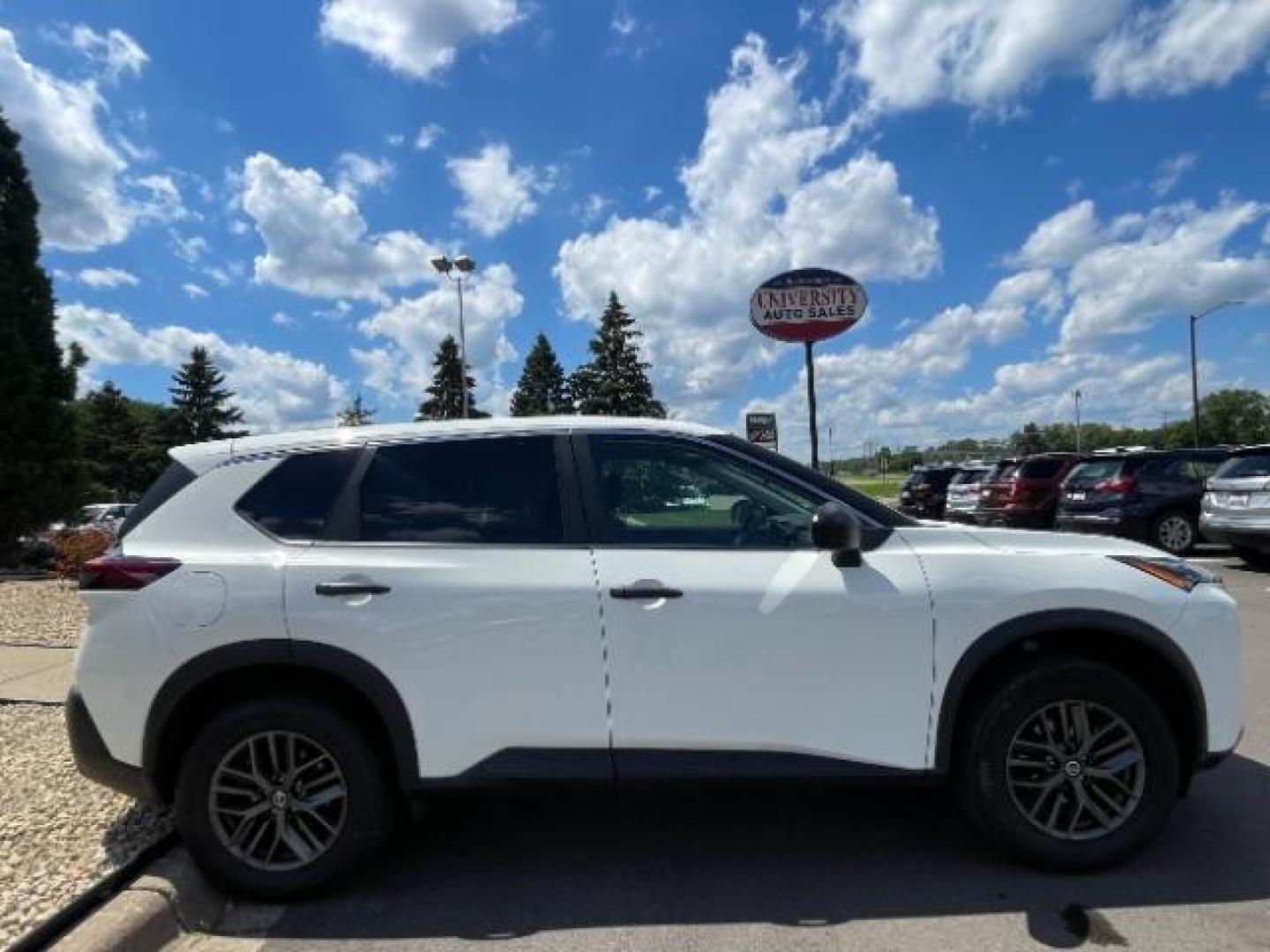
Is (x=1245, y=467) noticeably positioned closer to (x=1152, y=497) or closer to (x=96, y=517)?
(x=1152, y=497)

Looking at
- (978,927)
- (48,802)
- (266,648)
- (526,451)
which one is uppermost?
(526,451)

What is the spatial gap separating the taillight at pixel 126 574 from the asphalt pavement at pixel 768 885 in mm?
1302

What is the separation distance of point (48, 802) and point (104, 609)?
144cm

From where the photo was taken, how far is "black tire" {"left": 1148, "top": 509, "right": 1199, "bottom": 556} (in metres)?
13.7

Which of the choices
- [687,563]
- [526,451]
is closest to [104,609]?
[526,451]

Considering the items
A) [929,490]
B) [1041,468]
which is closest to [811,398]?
[1041,468]

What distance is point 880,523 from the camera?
365 centimetres

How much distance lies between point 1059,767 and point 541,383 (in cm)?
7166

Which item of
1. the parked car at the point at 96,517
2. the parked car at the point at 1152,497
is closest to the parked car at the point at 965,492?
the parked car at the point at 1152,497

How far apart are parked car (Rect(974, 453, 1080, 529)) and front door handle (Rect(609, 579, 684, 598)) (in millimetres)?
16032

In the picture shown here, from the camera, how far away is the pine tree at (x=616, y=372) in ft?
198

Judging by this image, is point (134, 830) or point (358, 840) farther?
point (134, 830)

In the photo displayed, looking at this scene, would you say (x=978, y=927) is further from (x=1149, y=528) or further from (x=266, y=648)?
(x=1149, y=528)

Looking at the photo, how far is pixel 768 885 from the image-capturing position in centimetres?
351
